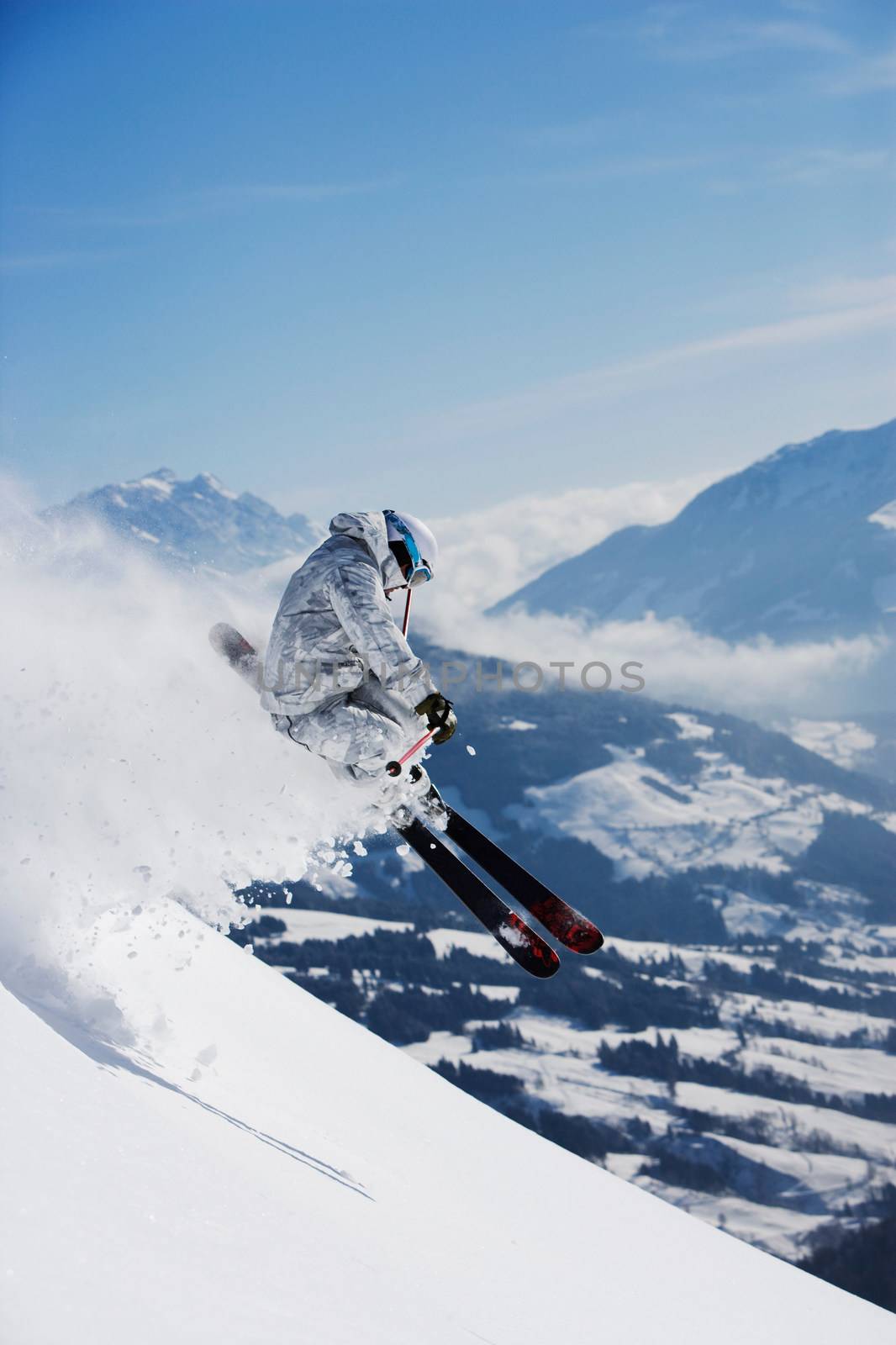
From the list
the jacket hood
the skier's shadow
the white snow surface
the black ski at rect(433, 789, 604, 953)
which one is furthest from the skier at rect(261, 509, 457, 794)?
the skier's shadow

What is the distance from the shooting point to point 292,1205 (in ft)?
17.9

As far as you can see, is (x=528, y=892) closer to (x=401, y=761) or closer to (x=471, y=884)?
(x=471, y=884)

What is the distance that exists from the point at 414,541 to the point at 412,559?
180 millimetres

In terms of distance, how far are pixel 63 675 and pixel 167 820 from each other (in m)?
2.19

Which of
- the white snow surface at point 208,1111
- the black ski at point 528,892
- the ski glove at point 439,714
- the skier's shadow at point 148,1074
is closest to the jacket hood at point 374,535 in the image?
the ski glove at point 439,714

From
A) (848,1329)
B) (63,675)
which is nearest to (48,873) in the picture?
(63,675)

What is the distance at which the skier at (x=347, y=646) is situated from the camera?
845 cm

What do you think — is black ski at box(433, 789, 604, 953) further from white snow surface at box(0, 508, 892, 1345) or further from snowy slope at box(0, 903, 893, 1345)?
snowy slope at box(0, 903, 893, 1345)

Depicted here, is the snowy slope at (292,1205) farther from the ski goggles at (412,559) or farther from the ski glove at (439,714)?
the ski goggles at (412,559)

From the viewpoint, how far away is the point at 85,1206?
4004 mm

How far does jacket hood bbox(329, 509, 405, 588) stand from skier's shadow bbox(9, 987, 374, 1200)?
441 cm

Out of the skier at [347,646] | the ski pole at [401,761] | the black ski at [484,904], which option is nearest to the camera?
the skier at [347,646]

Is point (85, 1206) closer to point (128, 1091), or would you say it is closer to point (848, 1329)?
point (128, 1091)

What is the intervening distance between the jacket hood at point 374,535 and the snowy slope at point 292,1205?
12.3ft
